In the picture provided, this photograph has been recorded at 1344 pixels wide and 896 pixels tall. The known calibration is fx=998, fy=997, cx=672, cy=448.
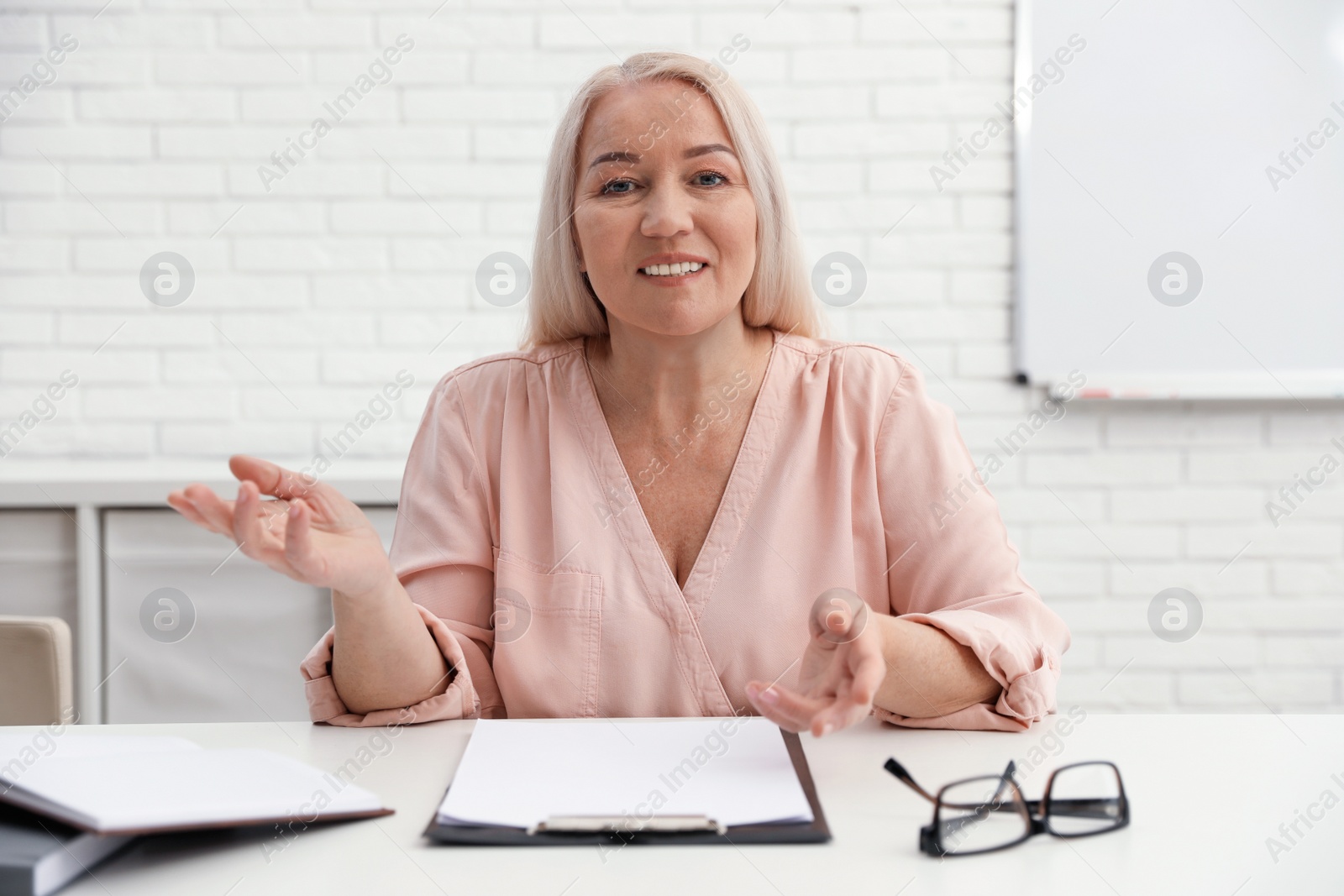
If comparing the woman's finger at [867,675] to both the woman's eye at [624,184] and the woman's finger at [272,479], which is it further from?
the woman's eye at [624,184]

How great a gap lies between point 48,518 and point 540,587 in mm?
1234

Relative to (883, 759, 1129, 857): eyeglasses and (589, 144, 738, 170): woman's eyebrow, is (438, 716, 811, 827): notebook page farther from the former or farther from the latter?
(589, 144, 738, 170): woman's eyebrow

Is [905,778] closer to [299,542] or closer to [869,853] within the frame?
[869,853]

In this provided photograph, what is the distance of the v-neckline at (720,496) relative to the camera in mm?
1164

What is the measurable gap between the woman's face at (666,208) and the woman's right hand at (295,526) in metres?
0.45

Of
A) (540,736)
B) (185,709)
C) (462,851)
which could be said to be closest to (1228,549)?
(540,736)

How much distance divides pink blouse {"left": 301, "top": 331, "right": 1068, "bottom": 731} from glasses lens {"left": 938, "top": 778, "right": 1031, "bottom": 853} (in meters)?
0.31

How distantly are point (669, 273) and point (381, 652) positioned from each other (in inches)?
21.5

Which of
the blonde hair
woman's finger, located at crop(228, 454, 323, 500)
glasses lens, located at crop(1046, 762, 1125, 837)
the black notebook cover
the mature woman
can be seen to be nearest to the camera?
the black notebook cover

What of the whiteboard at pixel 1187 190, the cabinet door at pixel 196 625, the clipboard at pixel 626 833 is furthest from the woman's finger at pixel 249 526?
the whiteboard at pixel 1187 190

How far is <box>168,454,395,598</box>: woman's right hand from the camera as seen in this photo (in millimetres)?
780

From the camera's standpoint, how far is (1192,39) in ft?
7.13

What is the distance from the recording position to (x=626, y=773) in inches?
31.3

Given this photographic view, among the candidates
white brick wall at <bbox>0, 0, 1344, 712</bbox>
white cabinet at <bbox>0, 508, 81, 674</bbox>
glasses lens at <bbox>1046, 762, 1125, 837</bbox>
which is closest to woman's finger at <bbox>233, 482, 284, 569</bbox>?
glasses lens at <bbox>1046, 762, 1125, 837</bbox>
